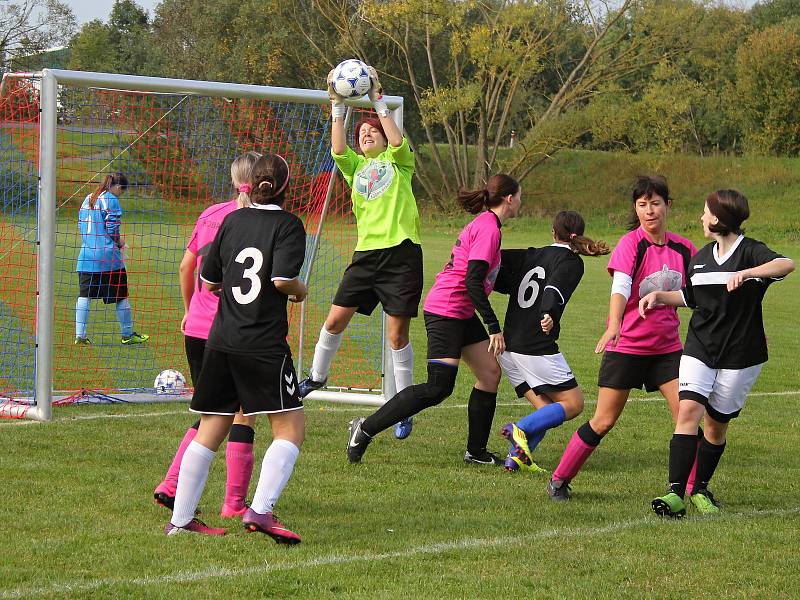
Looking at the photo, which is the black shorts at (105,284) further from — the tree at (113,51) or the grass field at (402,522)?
the tree at (113,51)

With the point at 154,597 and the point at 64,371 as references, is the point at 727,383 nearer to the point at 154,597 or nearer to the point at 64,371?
the point at 154,597

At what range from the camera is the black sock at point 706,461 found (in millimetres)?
5910

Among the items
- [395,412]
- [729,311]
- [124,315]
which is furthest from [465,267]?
[124,315]

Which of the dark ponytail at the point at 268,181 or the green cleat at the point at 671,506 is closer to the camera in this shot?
the dark ponytail at the point at 268,181

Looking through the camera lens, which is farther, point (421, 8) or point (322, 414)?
point (421, 8)

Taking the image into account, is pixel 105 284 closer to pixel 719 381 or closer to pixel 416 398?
pixel 416 398

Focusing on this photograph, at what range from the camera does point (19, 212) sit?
10703 mm

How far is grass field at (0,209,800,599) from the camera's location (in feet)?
14.6

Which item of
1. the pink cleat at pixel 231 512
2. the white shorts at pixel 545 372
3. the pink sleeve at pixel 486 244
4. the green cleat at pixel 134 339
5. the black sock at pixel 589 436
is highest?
the pink sleeve at pixel 486 244

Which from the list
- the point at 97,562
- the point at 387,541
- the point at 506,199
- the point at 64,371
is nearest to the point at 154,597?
the point at 97,562

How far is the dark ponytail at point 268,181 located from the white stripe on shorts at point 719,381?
7.42 ft

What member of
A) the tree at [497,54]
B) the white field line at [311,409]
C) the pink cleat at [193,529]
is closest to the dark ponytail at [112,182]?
the white field line at [311,409]

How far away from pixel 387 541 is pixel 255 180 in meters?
1.77

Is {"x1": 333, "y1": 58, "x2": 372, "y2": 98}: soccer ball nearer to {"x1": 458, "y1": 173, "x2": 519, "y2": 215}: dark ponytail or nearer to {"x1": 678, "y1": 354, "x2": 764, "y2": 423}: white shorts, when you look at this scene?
{"x1": 458, "y1": 173, "x2": 519, "y2": 215}: dark ponytail
